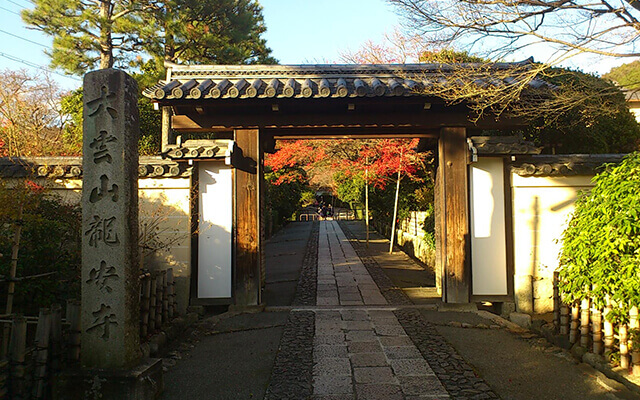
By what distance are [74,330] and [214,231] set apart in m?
3.40

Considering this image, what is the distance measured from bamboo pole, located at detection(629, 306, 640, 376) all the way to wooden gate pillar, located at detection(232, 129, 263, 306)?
5.13m

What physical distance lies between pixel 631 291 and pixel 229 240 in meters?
5.60

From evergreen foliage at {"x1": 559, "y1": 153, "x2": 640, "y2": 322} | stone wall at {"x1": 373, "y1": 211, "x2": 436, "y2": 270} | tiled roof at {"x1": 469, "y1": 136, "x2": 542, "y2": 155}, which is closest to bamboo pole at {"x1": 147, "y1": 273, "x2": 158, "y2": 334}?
evergreen foliage at {"x1": 559, "y1": 153, "x2": 640, "y2": 322}

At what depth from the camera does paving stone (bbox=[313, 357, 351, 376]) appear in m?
4.54

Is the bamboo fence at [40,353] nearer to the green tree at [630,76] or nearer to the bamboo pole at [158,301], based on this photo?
the bamboo pole at [158,301]

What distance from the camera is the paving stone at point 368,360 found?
4.77m

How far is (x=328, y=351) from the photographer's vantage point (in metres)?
5.19

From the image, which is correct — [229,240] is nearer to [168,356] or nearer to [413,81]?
[168,356]

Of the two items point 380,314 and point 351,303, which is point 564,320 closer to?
point 380,314

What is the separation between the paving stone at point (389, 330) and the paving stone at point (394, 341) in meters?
0.14

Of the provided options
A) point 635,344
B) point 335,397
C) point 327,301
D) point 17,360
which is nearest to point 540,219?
point 635,344

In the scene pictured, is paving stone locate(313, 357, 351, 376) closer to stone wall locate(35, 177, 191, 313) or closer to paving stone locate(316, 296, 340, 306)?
paving stone locate(316, 296, 340, 306)

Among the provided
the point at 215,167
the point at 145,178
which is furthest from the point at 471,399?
the point at 145,178

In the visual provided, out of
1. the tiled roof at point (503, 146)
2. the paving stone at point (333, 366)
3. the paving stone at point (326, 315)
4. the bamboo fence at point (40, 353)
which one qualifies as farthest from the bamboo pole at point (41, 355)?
the tiled roof at point (503, 146)
